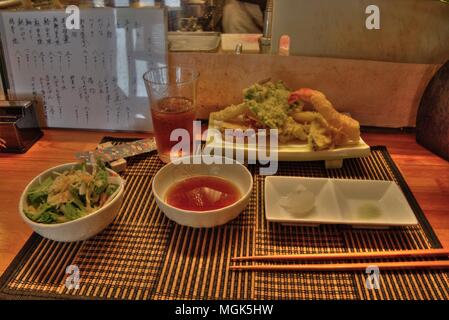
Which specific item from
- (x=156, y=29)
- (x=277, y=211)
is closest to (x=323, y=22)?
(x=156, y=29)

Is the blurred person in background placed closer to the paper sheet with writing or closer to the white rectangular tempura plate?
the paper sheet with writing

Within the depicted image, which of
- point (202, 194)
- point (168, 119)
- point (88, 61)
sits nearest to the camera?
point (202, 194)

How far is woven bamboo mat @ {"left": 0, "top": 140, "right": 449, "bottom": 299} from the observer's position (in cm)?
76

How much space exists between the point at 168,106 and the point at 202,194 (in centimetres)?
34

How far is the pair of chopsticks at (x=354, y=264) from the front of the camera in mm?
807

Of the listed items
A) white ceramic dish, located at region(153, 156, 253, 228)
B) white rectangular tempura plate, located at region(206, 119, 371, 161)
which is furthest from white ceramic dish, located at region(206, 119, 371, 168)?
white ceramic dish, located at region(153, 156, 253, 228)

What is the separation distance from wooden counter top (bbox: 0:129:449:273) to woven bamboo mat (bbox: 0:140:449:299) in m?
0.05

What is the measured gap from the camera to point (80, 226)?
2.62ft

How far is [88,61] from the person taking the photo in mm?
1271

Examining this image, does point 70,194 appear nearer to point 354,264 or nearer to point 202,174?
point 202,174

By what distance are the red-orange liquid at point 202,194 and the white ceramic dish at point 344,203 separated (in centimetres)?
10

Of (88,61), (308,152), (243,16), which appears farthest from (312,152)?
(243,16)

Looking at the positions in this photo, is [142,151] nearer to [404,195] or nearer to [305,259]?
[305,259]
